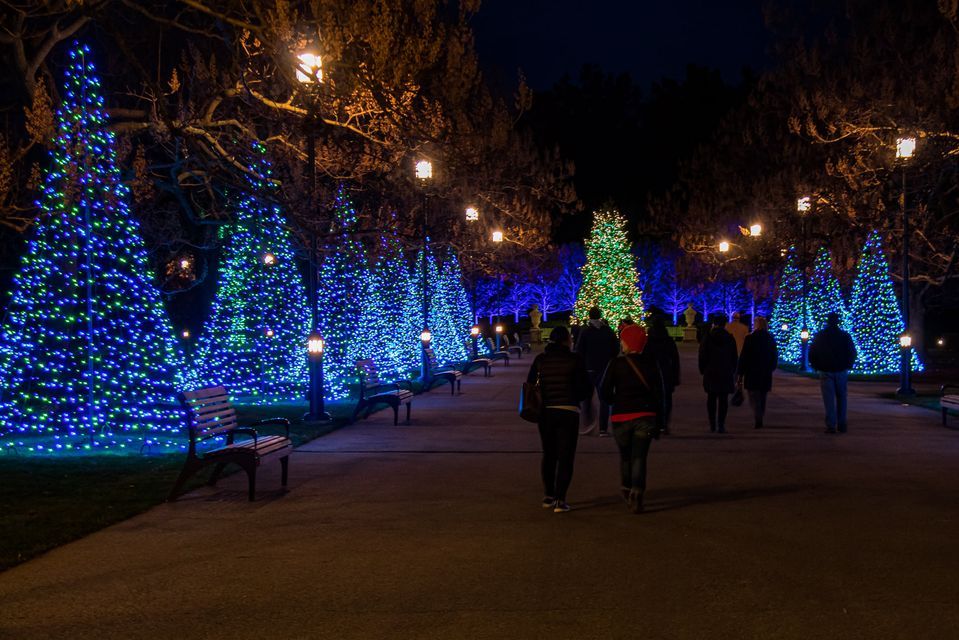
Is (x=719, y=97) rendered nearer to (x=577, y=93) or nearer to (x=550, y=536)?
(x=577, y=93)

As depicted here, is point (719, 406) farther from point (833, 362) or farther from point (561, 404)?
point (561, 404)

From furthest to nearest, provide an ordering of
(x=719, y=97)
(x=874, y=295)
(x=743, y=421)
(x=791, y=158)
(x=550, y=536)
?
(x=719, y=97) < (x=791, y=158) < (x=874, y=295) < (x=743, y=421) < (x=550, y=536)

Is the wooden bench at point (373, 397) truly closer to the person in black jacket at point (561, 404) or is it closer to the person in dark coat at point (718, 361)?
the person in dark coat at point (718, 361)

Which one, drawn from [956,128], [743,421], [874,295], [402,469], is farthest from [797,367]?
[402,469]

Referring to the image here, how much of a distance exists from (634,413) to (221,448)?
4672mm

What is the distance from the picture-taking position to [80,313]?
50.5 feet

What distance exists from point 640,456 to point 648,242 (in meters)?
70.6

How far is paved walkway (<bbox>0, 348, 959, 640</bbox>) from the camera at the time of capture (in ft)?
19.6

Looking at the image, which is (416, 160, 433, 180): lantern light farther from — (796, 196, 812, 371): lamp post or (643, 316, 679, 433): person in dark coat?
(796, 196, 812, 371): lamp post

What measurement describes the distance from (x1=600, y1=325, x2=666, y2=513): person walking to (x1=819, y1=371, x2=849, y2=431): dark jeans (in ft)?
23.0

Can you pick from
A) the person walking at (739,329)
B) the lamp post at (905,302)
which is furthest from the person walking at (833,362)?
the lamp post at (905,302)

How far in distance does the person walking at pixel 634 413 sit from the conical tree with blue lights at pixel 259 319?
15434 mm

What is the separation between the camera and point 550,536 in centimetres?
826

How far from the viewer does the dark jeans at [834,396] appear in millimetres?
15422
